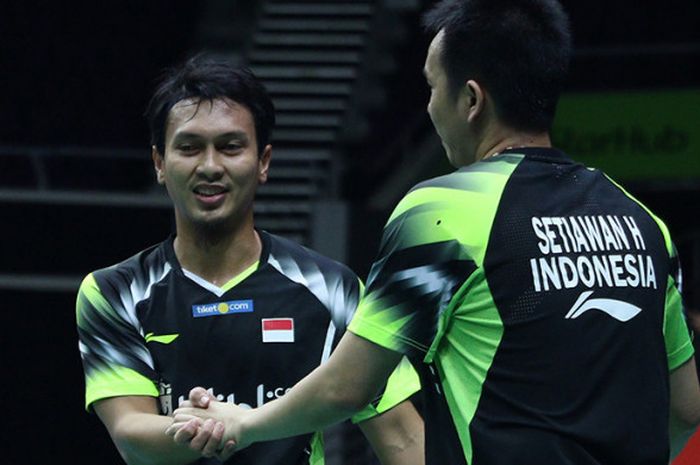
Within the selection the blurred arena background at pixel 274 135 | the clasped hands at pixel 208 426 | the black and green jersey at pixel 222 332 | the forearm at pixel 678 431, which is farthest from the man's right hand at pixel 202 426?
the blurred arena background at pixel 274 135

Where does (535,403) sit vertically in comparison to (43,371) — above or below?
above

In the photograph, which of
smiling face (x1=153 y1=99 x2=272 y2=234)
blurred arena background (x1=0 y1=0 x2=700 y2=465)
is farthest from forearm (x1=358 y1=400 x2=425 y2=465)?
blurred arena background (x1=0 y1=0 x2=700 y2=465)

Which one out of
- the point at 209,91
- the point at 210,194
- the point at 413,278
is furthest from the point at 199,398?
the point at 209,91

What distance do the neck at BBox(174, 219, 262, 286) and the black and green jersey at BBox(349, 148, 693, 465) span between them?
1.03 m

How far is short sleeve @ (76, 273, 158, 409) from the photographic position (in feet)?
13.5

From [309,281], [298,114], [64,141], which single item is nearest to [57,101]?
[64,141]

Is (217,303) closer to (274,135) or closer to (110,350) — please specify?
(110,350)

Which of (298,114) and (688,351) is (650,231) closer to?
(688,351)

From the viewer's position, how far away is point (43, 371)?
1311 cm

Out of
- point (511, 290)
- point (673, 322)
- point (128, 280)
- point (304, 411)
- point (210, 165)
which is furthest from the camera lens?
point (128, 280)

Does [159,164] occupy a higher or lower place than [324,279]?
higher

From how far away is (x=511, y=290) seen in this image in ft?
10.5

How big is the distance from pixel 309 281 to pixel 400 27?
451 inches

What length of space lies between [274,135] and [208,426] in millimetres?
11425
